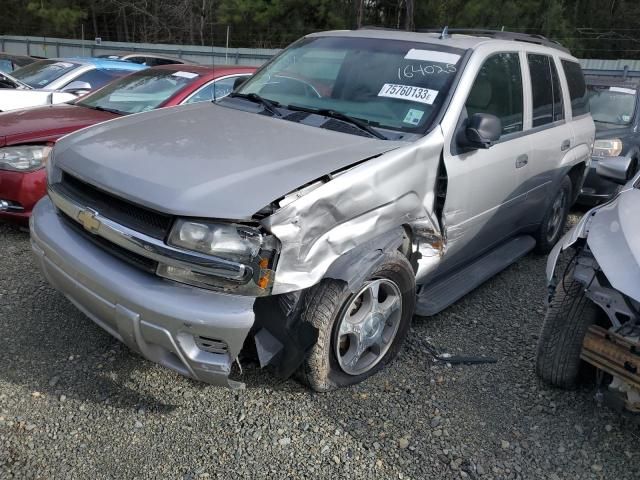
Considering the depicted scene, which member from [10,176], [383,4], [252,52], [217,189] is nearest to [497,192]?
[217,189]

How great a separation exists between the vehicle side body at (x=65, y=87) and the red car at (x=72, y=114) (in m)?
1.01

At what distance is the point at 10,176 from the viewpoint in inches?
165

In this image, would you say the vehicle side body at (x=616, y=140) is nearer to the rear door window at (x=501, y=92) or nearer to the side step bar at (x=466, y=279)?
Answer: the side step bar at (x=466, y=279)

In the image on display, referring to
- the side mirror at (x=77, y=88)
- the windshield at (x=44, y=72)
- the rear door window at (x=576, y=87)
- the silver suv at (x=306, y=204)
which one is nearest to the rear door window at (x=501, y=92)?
the silver suv at (x=306, y=204)

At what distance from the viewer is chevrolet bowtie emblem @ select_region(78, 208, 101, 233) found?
2566mm

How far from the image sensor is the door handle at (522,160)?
3951mm

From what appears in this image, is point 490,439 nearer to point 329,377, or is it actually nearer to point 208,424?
point 329,377

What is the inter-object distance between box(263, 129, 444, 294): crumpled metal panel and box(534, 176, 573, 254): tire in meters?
2.18

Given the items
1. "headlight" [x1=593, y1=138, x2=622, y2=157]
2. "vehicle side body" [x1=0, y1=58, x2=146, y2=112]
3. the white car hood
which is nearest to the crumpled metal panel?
"headlight" [x1=593, y1=138, x2=622, y2=157]

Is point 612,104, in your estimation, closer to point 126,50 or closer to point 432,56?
point 432,56

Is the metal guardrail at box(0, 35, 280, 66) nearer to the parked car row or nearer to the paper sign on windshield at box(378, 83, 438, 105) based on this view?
the parked car row

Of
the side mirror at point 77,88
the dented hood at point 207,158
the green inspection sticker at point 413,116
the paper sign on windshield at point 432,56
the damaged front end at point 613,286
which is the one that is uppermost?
the paper sign on windshield at point 432,56

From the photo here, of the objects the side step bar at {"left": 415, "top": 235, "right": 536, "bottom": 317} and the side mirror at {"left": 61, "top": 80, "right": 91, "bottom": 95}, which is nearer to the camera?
the side step bar at {"left": 415, "top": 235, "right": 536, "bottom": 317}

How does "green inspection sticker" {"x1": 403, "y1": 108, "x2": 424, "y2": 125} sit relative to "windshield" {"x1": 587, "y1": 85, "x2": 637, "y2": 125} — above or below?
above
